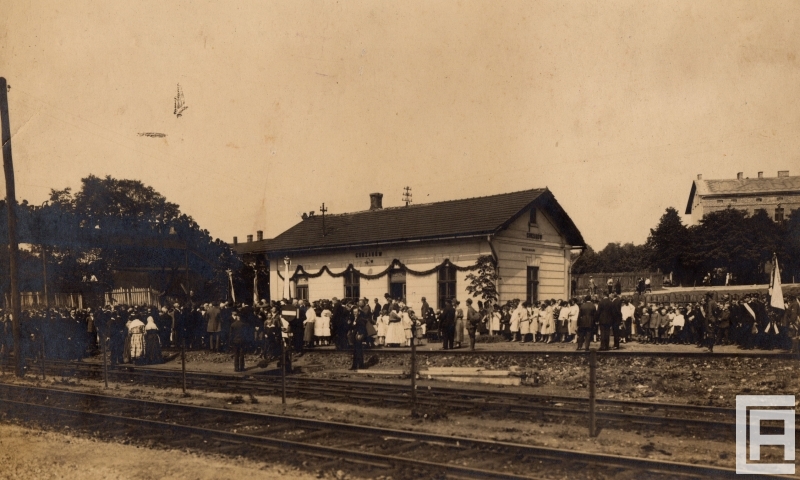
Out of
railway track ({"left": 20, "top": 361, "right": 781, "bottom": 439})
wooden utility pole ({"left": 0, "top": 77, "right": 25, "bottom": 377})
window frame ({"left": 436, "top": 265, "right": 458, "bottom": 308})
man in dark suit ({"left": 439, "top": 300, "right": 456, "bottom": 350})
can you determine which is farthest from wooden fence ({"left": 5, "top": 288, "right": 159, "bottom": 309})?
man in dark suit ({"left": 439, "top": 300, "right": 456, "bottom": 350})

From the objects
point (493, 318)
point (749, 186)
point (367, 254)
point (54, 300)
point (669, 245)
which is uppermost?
point (749, 186)

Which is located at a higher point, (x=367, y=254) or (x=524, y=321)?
(x=367, y=254)

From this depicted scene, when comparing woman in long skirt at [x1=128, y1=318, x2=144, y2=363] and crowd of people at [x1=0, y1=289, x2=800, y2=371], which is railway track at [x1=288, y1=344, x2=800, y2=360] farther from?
woman in long skirt at [x1=128, y1=318, x2=144, y2=363]

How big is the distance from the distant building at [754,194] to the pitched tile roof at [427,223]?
112ft

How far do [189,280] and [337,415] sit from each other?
2470cm

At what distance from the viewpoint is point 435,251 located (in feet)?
88.9

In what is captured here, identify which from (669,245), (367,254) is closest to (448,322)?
(367,254)

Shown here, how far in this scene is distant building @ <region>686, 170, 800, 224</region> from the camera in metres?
58.0

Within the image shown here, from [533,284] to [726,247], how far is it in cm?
2978

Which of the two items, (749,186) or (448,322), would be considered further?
(749,186)

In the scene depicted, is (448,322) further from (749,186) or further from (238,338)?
(749,186)

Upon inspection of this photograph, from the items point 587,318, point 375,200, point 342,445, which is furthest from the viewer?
point 375,200

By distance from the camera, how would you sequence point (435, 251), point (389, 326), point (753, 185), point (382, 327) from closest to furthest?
point (389, 326)
point (382, 327)
point (435, 251)
point (753, 185)

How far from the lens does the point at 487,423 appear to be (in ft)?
35.4
